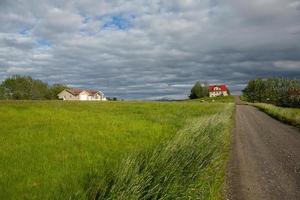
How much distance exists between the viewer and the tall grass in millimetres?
6871

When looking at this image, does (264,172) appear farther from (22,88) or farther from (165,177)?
(22,88)

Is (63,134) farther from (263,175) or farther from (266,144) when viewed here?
(266,144)

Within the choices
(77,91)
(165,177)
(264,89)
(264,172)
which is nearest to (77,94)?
(77,91)

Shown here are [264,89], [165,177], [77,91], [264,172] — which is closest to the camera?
[165,177]

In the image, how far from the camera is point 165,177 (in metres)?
7.61

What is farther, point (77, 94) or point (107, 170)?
point (77, 94)

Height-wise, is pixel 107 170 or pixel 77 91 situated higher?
pixel 77 91

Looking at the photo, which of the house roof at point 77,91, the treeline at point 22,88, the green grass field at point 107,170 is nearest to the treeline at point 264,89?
the house roof at point 77,91

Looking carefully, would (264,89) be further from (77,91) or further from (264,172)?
(264,172)

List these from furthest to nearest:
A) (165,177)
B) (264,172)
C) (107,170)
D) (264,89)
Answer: (264,89) → (264,172) → (107,170) → (165,177)

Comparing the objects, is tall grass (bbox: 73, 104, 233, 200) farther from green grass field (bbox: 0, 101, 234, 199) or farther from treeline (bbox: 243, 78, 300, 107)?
treeline (bbox: 243, 78, 300, 107)

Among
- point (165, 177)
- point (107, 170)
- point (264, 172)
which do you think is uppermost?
point (165, 177)

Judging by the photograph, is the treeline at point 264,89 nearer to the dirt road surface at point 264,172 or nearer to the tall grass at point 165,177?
the dirt road surface at point 264,172

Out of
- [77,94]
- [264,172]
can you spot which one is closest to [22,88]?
[77,94]
